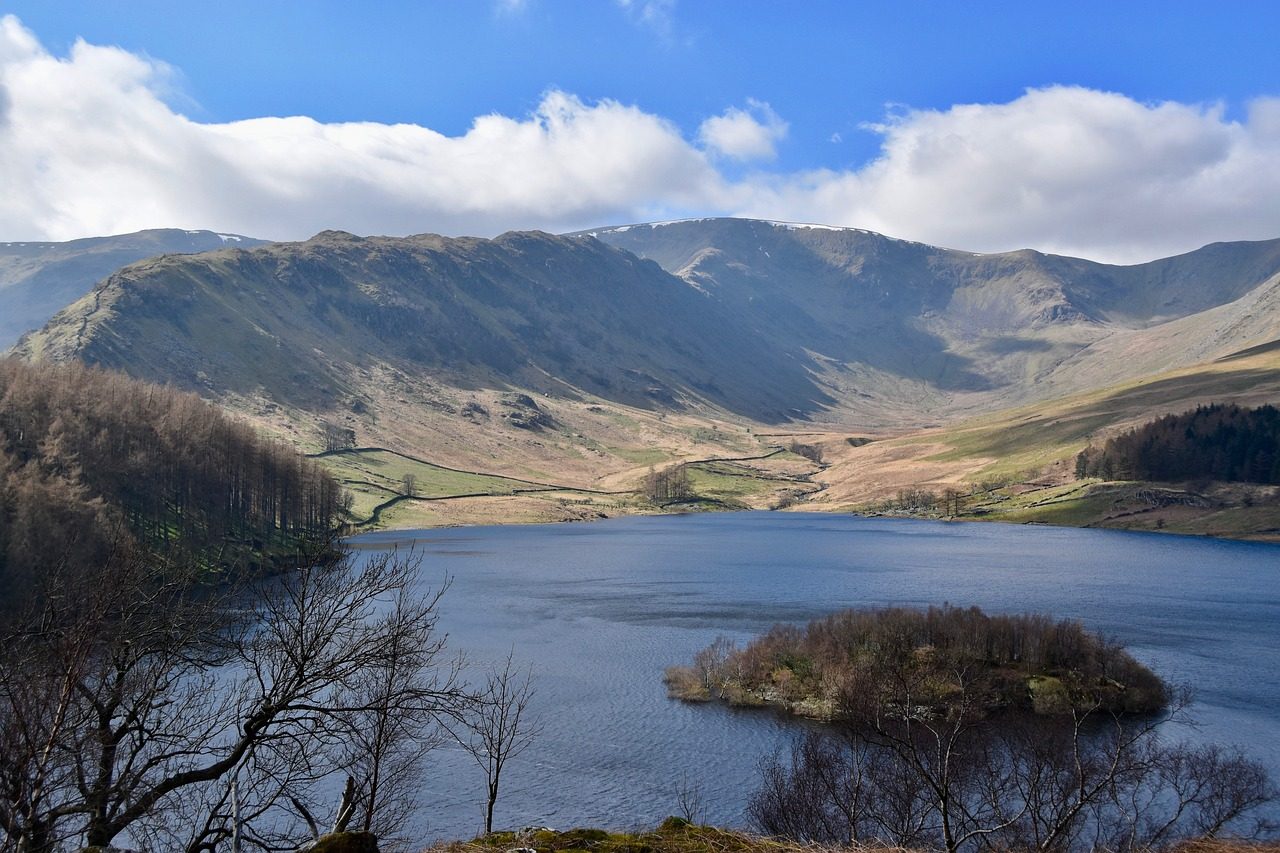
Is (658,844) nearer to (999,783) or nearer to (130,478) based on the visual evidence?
(999,783)

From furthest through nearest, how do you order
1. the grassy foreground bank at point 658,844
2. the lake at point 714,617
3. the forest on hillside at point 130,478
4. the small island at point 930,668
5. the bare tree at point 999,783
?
the forest on hillside at point 130,478, the small island at point 930,668, the lake at point 714,617, the bare tree at point 999,783, the grassy foreground bank at point 658,844

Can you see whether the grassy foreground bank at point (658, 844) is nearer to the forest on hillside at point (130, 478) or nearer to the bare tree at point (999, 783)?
the bare tree at point (999, 783)

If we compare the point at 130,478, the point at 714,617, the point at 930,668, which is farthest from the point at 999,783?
the point at 130,478

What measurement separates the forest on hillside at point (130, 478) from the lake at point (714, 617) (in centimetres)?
2515

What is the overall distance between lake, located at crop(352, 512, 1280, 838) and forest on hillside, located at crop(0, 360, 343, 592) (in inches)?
990

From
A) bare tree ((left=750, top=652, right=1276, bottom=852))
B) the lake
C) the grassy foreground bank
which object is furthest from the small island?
the grassy foreground bank

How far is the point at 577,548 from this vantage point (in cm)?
18400

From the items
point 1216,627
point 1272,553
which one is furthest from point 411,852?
point 1272,553

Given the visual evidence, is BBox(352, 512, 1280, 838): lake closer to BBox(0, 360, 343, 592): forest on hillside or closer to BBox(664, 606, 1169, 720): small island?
BBox(664, 606, 1169, 720): small island

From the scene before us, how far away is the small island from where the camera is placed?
62812 millimetres

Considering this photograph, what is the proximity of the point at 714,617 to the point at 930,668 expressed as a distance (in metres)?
38.5

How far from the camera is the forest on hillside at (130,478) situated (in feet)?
282

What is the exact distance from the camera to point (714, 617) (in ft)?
337

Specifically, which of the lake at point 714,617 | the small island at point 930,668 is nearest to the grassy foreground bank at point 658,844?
the lake at point 714,617
